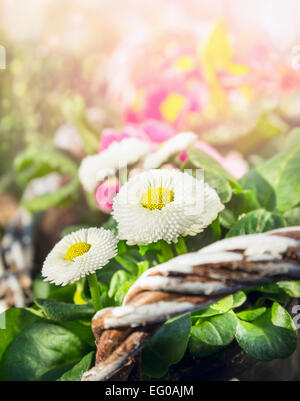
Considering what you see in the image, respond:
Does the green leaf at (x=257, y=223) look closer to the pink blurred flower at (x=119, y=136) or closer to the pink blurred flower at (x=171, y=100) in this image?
the pink blurred flower at (x=119, y=136)

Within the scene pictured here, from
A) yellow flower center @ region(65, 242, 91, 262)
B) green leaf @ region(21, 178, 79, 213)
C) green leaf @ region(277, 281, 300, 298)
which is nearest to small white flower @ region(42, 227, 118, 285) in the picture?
yellow flower center @ region(65, 242, 91, 262)

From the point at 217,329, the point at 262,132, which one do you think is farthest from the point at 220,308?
the point at 262,132

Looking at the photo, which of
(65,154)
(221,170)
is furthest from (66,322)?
(65,154)

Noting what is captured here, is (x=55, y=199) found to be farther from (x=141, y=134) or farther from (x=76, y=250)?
(x=76, y=250)

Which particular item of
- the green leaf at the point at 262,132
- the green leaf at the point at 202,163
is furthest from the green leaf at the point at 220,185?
the green leaf at the point at 262,132

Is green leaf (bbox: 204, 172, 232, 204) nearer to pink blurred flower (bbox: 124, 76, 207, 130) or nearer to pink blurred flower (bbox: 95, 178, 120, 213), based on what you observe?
pink blurred flower (bbox: 95, 178, 120, 213)

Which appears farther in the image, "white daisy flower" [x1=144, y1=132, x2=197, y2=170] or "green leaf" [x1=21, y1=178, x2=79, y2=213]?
"green leaf" [x1=21, y1=178, x2=79, y2=213]
